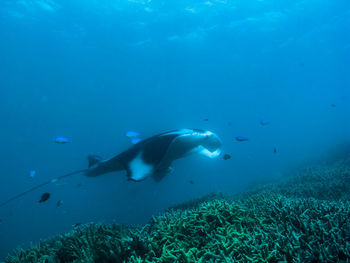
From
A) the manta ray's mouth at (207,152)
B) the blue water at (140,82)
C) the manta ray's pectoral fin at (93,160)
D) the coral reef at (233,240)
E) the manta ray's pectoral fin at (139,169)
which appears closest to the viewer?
the coral reef at (233,240)

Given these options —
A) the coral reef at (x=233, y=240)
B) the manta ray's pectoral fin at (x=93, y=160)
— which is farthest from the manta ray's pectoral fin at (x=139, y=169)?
the manta ray's pectoral fin at (x=93, y=160)

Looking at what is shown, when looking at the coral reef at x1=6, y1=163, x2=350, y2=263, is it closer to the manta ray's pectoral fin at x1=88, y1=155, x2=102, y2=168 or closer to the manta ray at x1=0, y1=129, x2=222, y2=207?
the manta ray at x1=0, y1=129, x2=222, y2=207

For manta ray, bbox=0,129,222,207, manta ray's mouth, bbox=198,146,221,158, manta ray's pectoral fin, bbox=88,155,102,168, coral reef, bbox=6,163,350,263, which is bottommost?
coral reef, bbox=6,163,350,263

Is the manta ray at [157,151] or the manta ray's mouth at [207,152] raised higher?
the manta ray at [157,151]

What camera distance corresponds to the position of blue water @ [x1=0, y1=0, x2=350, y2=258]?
3084 cm

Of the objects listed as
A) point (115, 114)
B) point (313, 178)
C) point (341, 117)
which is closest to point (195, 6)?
point (313, 178)

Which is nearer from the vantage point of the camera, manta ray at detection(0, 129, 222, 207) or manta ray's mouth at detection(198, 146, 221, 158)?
manta ray at detection(0, 129, 222, 207)

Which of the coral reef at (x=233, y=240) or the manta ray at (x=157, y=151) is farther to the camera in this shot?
the manta ray at (x=157, y=151)

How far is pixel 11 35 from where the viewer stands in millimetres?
33469

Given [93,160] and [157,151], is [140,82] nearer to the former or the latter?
[93,160]

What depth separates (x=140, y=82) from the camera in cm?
6344

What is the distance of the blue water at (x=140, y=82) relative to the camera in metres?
30.8

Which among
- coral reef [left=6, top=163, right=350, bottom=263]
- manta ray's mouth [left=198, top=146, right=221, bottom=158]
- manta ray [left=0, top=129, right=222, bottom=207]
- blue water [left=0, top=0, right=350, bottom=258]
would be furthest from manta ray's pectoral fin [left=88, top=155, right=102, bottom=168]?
blue water [left=0, top=0, right=350, bottom=258]

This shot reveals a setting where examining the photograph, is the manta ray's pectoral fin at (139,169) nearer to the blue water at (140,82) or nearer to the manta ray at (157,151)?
the manta ray at (157,151)
